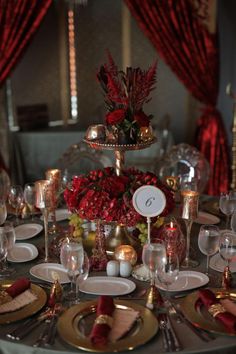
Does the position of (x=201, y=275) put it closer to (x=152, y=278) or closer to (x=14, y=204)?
(x=152, y=278)

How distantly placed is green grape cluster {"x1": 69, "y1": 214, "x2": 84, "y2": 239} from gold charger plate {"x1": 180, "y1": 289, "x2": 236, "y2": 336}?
54 cm

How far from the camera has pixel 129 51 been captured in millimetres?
4715

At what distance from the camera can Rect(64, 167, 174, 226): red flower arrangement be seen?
1934 millimetres

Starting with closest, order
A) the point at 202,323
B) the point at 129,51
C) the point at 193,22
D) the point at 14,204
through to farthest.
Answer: the point at 202,323
the point at 14,204
the point at 193,22
the point at 129,51

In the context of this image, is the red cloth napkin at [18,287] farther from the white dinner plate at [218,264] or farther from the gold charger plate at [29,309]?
the white dinner plate at [218,264]

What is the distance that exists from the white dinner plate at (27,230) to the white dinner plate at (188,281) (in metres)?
0.70

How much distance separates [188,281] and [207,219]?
2.12 feet

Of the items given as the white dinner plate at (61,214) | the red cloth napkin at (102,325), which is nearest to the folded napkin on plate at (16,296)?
the red cloth napkin at (102,325)

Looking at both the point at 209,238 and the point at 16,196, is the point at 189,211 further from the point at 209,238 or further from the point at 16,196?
the point at 16,196

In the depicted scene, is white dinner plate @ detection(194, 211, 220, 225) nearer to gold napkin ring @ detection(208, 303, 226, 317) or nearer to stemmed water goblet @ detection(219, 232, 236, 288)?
stemmed water goblet @ detection(219, 232, 236, 288)

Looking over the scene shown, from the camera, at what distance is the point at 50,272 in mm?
Result: 1917

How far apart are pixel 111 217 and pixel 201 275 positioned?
0.38 m

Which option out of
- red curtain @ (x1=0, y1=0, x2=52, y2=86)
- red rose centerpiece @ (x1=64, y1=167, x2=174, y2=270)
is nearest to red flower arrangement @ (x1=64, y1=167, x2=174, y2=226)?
red rose centerpiece @ (x1=64, y1=167, x2=174, y2=270)

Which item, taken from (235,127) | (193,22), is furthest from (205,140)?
(193,22)
